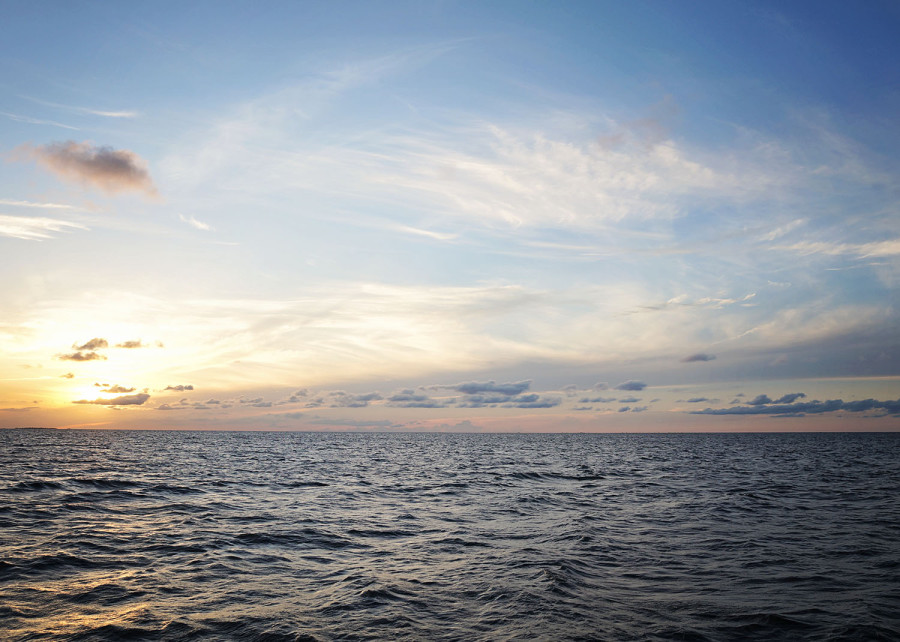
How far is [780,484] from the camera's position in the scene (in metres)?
45.2

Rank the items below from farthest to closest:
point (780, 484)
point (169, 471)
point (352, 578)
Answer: point (169, 471), point (780, 484), point (352, 578)

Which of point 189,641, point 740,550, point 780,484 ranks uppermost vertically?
point 189,641

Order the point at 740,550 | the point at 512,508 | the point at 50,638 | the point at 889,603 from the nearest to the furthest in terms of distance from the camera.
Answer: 1. the point at 50,638
2. the point at 889,603
3. the point at 740,550
4. the point at 512,508

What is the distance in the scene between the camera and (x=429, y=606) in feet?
46.6

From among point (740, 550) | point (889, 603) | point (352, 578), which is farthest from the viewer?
point (740, 550)

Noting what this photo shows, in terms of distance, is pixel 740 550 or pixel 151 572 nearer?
pixel 151 572

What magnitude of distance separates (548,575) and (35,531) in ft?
70.9

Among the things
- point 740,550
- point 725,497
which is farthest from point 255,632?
point 725,497

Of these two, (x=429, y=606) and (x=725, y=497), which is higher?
(x=429, y=606)

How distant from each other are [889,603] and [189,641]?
694 inches

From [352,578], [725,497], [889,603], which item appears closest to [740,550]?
[889,603]

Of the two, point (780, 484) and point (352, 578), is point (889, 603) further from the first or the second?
point (780, 484)

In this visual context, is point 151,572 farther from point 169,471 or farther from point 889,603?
point 169,471

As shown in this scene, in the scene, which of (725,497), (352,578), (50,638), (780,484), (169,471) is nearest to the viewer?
(50,638)
